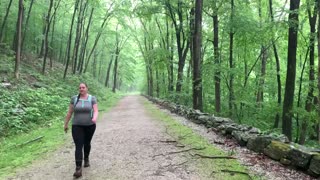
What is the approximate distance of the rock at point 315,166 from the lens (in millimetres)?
4820

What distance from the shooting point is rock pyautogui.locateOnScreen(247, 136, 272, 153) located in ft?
20.7

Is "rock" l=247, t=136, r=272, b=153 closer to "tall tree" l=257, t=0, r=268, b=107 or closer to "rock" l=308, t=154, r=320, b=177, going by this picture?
"rock" l=308, t=154, r=320, b=177

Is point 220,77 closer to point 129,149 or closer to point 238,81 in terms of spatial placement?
point 238,81

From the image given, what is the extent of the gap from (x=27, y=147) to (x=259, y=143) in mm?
5885

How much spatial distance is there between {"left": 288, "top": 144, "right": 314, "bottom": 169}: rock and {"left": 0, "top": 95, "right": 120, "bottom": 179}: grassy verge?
513cm

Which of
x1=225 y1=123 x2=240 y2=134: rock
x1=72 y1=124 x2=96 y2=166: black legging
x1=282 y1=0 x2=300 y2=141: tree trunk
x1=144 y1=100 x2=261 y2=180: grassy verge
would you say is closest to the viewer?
x1=144 y1=100 x2=261 y2=180: grassy verge

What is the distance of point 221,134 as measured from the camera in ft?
28.7

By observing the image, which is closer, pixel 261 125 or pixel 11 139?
pixel 11 139

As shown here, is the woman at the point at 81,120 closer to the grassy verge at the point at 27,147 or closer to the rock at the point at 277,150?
the grassy verge at the point at 27,147

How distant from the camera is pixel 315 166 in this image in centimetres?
487

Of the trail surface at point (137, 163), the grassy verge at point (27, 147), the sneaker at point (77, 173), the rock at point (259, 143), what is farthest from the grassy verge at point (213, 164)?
the grassy verge at point (27, 147)

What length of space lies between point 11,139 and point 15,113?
202 cm

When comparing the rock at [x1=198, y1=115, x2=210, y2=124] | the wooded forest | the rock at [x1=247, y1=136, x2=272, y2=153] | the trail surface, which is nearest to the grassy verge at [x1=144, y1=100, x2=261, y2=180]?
the trail surface

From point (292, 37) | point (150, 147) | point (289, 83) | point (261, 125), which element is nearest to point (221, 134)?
point (150, 147)
